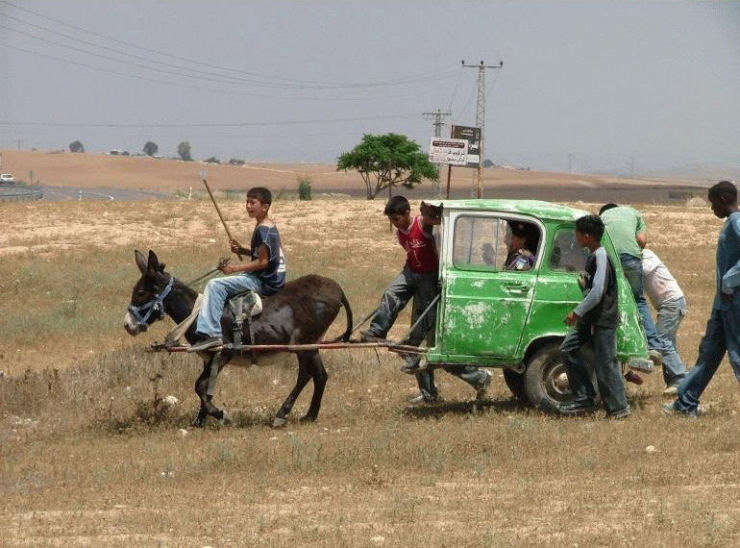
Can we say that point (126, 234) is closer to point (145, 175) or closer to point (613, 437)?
point (613, 437)

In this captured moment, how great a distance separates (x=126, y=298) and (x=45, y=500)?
47.7 ft

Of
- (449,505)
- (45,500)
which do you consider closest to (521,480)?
(449,505)

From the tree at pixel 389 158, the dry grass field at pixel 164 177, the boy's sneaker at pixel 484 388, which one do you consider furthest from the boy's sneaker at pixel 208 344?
the dry grass field at pixel 164 177

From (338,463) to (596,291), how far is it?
2959 millimetres

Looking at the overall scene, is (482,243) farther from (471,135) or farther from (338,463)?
(471,135)

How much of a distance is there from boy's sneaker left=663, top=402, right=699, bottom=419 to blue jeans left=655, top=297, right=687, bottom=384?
1.34m

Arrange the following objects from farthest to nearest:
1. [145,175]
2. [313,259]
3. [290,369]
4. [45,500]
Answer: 1. [145,175]
2. [313,259]
3. [290,369]
4. [45,500]

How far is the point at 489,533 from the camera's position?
24.1ft

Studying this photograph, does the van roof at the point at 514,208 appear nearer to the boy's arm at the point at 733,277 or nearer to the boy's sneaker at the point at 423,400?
the boy's arm at the point at 733,277

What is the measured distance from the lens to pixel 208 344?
11414 millimetres

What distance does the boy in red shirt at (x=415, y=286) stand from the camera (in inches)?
479

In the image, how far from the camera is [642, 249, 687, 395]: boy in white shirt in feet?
42.7

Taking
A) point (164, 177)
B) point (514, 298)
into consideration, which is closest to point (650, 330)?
point (514, 298)

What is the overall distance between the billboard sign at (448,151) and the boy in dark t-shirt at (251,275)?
84.4 feet
